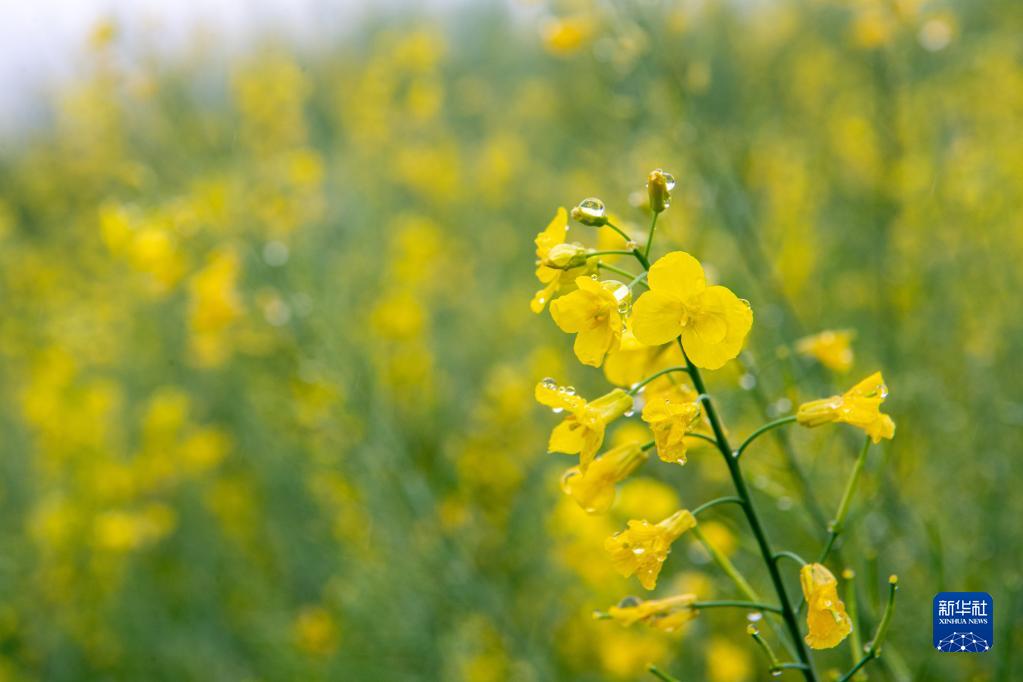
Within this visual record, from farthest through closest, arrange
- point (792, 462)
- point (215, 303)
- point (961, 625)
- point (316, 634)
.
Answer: point (316, 634) < point (215, 303) < point (792, 462) < point (961, 625)

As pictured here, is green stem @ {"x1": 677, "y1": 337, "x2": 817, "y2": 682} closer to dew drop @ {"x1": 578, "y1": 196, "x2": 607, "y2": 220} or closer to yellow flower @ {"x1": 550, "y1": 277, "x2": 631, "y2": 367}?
yellow flower @ {"x1": 550, "y1": 277, "x2": 631, "y2": 367}

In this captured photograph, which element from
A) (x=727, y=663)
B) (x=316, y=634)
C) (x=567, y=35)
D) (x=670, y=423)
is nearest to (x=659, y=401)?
(x=670, y=423)

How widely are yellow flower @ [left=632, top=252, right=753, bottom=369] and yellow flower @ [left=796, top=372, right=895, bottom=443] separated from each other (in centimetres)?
23

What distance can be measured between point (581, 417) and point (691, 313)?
225mm

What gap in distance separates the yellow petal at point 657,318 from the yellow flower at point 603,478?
0.23 m

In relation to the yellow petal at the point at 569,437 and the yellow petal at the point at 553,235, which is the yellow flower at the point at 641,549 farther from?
the yellow petal at the point at 553,235

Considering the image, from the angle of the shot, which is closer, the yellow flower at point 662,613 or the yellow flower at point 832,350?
the yellow flower at point 662,613

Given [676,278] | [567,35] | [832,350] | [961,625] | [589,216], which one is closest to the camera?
[676,278]

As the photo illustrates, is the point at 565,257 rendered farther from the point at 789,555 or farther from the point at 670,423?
the point at 789,555

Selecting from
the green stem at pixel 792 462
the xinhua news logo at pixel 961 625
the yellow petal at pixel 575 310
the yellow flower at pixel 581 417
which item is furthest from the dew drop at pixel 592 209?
the xinhua news logo at pixel 961 625

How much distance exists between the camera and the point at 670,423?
3.51 feet

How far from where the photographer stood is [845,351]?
172cm

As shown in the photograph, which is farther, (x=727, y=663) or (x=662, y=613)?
(x=727, y=663)

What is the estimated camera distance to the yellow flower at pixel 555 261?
1150 millimetres
